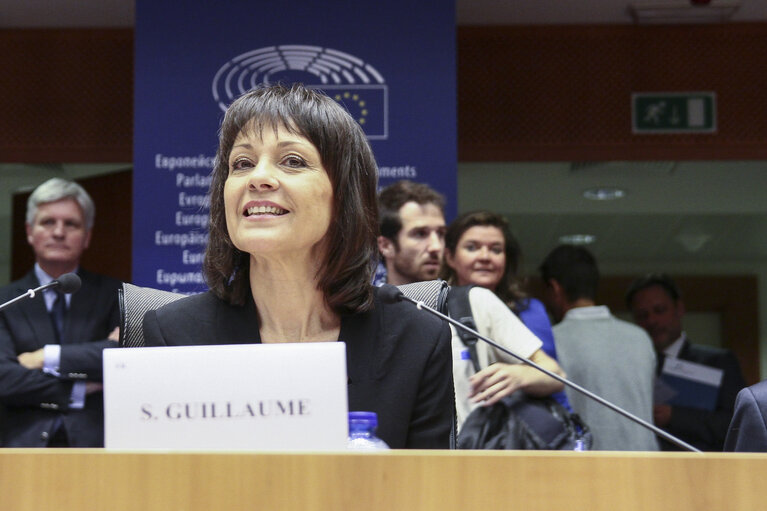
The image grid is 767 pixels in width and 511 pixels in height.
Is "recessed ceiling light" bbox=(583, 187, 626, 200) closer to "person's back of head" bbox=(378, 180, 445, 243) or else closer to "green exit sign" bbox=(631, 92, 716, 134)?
"green exit sign" bbox=(631, 92, 716, 134)

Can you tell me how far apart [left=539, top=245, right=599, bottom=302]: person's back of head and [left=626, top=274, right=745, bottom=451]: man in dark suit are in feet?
1.92

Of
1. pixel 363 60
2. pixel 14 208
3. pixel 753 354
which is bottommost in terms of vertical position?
pixel 753 354

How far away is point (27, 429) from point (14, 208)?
2968mm

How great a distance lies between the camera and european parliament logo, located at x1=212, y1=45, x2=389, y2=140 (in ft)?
13.3

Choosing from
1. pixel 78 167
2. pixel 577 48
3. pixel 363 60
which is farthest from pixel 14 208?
pixel 577 48

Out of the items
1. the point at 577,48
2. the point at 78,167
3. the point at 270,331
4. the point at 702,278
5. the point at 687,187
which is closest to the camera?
the point at 270,331

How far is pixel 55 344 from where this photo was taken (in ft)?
10.6

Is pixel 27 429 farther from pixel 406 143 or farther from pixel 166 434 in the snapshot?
pixel 166 434

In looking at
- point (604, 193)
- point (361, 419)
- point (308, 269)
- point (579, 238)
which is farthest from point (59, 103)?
point (579, 238)

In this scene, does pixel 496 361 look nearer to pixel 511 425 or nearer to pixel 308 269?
pixel 511 425

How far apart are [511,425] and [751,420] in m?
1.17

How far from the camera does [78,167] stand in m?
5.59

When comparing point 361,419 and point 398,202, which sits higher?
point 398,202

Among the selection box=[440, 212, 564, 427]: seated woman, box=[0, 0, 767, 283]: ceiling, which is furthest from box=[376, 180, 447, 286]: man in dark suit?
box=[0, 0, 767, 283]: ceiling
